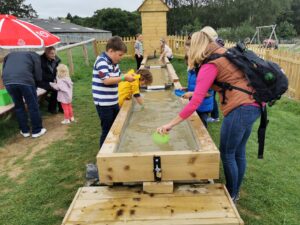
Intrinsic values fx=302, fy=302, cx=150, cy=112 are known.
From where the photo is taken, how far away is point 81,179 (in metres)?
4.24

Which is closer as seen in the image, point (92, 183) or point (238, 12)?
point (92, 183)

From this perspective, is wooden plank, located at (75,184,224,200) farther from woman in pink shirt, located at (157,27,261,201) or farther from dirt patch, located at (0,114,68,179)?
dirt patch, located at (0,114,68,179)

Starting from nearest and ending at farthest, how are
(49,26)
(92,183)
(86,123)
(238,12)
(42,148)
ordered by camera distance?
(92,183) → (42,148) → (86,123) → (49,26) → (238,12)

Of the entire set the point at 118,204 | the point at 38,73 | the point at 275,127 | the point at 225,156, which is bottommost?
the point at 275,127

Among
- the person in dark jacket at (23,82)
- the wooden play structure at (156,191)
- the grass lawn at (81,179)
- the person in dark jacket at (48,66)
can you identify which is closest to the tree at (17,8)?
the person in dark jacket at (48,66)

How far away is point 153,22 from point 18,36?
40.7 feet

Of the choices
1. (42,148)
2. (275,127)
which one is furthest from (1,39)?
(275,127)

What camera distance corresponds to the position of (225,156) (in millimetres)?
3096

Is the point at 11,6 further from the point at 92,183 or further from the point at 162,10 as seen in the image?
the point at 92,183

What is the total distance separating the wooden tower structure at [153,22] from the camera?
17.5m

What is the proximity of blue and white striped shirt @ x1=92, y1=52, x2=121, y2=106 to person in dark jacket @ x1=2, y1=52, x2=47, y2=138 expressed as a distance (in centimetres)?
227

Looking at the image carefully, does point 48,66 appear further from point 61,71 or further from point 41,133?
point 41,133

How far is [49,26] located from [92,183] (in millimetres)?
49817

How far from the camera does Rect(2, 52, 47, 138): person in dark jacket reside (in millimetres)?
5723
